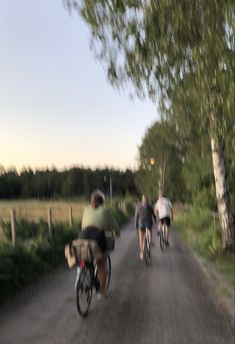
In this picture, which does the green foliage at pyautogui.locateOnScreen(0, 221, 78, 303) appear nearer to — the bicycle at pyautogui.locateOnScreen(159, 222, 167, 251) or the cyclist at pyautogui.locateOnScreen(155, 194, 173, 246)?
the bicycle at pyautogui.locateOnScreen(159, 222, 167, 251)

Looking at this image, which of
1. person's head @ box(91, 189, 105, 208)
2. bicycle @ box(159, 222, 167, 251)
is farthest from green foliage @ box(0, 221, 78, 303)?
bicycle @ box(159, 222, 167, 251)

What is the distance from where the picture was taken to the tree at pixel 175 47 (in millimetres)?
10562

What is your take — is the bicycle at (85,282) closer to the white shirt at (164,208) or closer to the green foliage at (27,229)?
the green foliage at (27,229)

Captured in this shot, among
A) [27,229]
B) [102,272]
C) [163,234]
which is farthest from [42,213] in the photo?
[102,272]

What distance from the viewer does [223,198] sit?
15148 millimetres

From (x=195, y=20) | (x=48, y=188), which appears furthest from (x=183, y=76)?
(x=48, y=188)

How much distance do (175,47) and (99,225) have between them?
5.09 meters

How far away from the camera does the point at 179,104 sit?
13.6 m

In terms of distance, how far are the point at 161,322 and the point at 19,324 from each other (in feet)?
6.46

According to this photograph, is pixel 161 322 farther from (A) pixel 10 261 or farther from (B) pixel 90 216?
(A) pixel 10 261

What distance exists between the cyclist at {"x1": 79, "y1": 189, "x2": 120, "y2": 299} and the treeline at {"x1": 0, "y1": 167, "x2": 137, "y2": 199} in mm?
101814

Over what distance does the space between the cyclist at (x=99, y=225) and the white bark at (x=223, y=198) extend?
6598 mm

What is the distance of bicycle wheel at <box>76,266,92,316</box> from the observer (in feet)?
25.9

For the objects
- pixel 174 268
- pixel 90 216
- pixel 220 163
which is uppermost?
pixel 220 163
